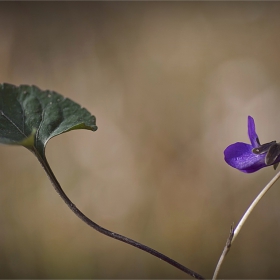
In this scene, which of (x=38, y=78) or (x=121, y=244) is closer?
(x=38, y=78)

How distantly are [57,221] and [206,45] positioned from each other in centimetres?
91

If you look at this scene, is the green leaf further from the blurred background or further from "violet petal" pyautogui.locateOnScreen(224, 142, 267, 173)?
the blurred background

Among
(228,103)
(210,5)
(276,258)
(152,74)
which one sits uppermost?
(210,5)

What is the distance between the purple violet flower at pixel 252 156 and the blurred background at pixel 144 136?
903mm

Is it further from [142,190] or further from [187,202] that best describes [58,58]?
[187,202]

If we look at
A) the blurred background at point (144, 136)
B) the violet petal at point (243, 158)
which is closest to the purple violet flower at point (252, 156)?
the violet petal at point (243, 158)

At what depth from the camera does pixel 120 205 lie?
1.40 meters

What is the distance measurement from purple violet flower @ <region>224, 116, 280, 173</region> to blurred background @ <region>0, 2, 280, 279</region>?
2.96ft

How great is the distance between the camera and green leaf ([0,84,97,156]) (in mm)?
414

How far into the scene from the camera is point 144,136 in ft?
→ 4.49

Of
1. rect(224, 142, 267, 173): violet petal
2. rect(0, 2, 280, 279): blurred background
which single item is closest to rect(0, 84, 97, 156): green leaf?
rect(224, 142, 267, 173): violet petal

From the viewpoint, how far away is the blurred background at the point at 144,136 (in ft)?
4.29

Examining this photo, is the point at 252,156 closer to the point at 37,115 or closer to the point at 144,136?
the point at 37,115

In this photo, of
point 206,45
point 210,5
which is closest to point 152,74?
point 206,45
